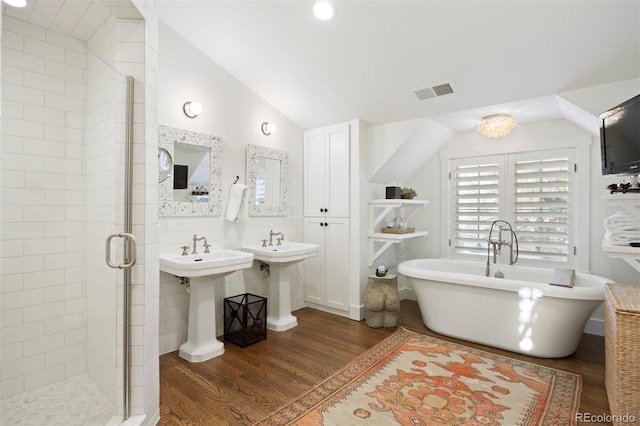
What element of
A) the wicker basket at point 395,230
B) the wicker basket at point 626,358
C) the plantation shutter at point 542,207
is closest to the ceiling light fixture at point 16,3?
the wicker basket at point 626,358

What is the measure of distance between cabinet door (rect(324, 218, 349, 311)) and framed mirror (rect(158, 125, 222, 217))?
54.2 inches

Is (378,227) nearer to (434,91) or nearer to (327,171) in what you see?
(327,171)

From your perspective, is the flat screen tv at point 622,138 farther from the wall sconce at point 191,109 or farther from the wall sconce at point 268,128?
the wall sconce at point 191,109

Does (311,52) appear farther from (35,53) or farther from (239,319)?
(239,319)

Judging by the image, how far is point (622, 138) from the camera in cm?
227

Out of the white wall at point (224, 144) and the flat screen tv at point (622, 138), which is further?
the white wall at point (224, 144)

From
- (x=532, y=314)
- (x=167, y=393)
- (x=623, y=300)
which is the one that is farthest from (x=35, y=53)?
(x=532, y=314)

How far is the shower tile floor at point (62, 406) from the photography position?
158cm

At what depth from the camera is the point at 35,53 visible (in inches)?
70.0

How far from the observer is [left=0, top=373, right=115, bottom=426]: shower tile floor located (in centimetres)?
158

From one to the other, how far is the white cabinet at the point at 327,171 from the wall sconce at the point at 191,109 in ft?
4.94

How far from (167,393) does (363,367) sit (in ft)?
4.74

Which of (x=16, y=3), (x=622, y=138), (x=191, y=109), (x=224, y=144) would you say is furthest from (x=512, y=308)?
(x=16, y=3)

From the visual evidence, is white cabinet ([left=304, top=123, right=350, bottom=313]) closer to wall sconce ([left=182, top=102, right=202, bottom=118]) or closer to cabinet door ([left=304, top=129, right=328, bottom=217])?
cabinet door ([left=304, top=129, right=328, bottom=217])
